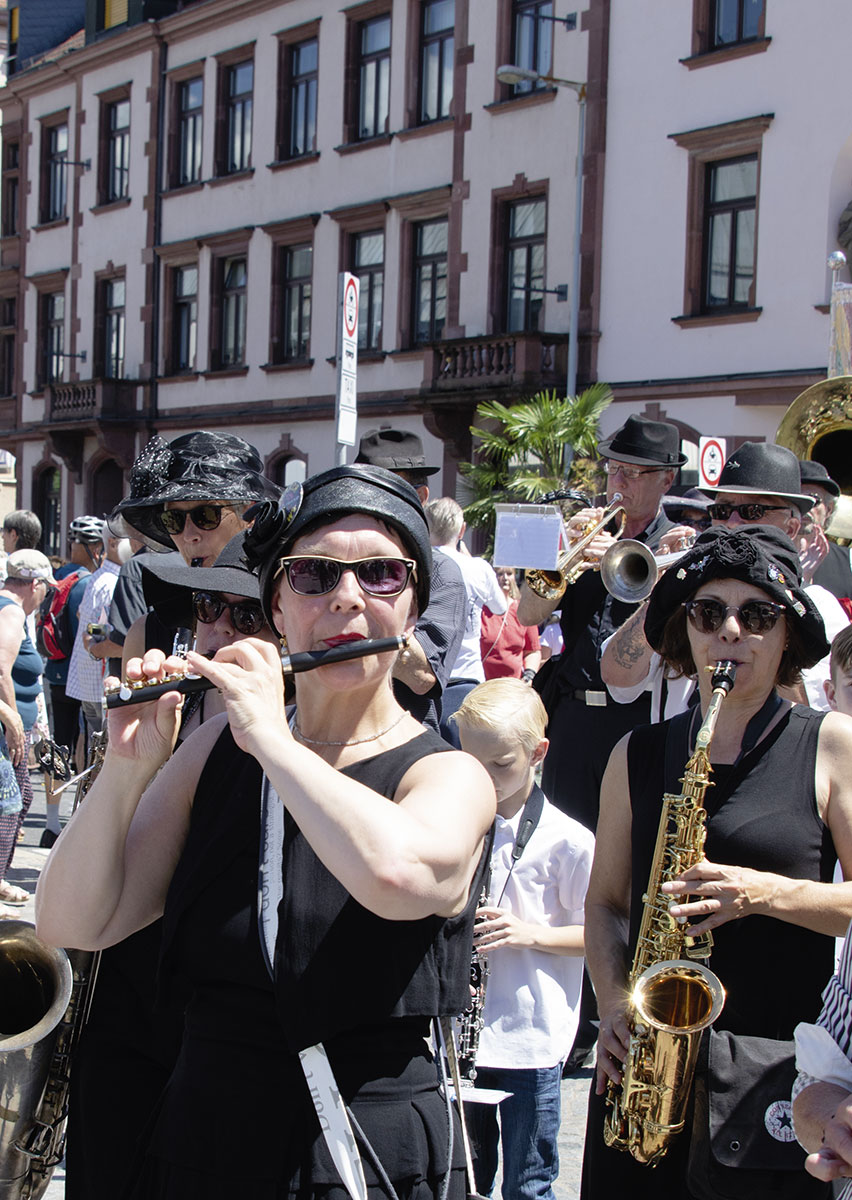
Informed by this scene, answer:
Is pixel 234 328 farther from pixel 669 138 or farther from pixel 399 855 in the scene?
pixel 399 855

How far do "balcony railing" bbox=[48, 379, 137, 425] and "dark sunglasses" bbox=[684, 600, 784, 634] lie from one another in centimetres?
2531

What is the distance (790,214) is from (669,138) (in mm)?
2144

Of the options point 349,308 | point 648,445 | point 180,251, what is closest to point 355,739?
point 648,445

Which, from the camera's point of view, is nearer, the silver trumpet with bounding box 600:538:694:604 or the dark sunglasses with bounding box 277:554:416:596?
the dark sunglasses with bounding box 277:554:416:596

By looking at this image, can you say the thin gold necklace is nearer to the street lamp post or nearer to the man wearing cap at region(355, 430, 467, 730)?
the man wearing cap at region(355, 430, 467, 730)

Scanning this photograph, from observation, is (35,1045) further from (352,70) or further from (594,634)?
(352,70)

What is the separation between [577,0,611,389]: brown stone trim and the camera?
61.2 ft

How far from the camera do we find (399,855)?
1.95 meters

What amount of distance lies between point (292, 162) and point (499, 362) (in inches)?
271

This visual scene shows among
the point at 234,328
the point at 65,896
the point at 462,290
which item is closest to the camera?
the point at 65,896

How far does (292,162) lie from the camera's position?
24.0 meters

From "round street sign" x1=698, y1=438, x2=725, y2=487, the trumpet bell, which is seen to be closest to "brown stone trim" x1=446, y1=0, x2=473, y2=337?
"round street sign" x1=698, y1=438, x2=725, y2=487

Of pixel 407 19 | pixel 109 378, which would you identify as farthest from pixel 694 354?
pixel 109 378

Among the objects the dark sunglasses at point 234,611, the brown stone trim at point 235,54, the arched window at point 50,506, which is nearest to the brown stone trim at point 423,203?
the brown stone trim at point 235,54
